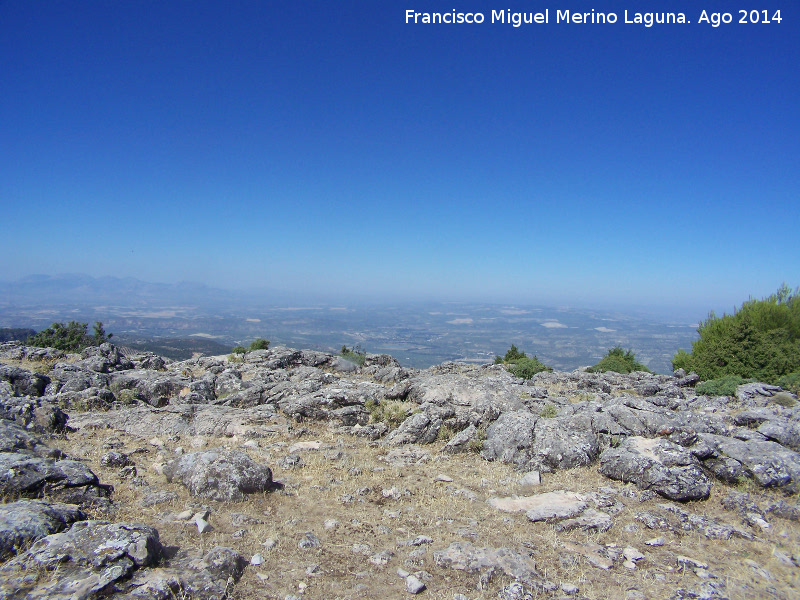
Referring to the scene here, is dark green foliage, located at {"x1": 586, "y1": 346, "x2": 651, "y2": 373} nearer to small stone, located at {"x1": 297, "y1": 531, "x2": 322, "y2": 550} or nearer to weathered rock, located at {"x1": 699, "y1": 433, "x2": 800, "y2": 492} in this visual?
weathered rock, located at {"x1": 699, "y1": 433, "x2": 800, "y2": 492}

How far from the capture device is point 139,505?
803 centimetres

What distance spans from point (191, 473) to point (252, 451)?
287 centimetres

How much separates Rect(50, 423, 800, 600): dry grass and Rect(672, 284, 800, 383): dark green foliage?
19254mm

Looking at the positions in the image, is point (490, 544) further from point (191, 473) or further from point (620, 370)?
point (620, 370)

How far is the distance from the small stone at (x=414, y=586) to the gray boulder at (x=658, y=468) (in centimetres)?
618

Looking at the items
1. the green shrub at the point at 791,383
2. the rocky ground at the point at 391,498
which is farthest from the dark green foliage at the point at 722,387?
the rocky ground at the point at 391,498

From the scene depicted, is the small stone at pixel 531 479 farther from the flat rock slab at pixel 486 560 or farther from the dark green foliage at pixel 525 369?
the dark green foliage at pixel 525 369

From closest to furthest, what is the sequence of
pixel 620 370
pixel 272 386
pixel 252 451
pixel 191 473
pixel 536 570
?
pixel 536 570, pixel 191 473, pixel 252 451, pixel 272 386, pixel 620 370

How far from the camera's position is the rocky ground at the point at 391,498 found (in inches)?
235

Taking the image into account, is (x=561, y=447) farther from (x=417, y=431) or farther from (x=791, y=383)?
(x=791, y=383)

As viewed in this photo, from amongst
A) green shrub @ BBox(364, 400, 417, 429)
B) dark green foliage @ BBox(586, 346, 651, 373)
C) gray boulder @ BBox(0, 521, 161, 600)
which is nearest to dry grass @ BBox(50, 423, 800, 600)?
gray boulder @ BBox(0, 521, 161, 600)

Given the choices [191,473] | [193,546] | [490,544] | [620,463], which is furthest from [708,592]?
[191,473]

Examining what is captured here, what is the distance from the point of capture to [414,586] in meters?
6.08

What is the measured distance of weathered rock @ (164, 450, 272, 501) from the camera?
8.59 m
